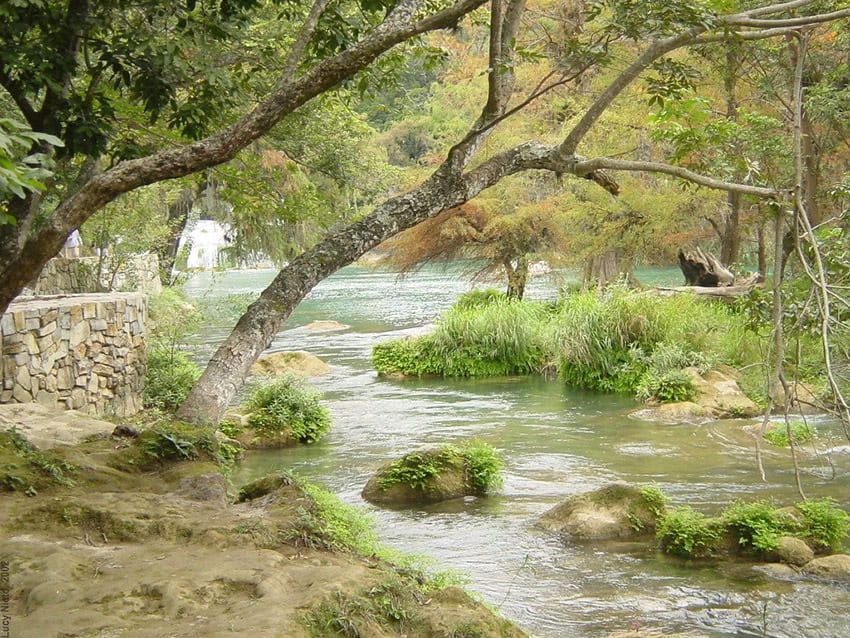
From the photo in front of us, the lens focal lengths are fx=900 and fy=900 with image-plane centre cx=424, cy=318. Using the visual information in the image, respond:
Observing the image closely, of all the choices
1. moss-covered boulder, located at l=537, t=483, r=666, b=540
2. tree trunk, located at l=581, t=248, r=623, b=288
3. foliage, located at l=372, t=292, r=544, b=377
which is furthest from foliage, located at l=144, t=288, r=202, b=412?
tree trunk, located at l=581, t=248, r=623, b=288

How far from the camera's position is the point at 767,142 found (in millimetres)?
14648

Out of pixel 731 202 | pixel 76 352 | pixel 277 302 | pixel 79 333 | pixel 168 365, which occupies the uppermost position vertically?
pixel 731 202

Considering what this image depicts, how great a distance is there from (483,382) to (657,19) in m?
12.2

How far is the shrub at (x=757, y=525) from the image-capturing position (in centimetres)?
744

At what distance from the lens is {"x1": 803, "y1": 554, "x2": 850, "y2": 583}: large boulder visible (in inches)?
272

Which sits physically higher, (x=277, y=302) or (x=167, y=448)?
(x=277, y=302)

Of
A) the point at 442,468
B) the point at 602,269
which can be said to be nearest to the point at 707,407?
the point at 442,468

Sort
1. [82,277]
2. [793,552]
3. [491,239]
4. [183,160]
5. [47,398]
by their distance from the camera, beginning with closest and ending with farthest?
1. [183,160]
2. [793,552]
3. [47,398]
4. [82,277]
5. [491,239]

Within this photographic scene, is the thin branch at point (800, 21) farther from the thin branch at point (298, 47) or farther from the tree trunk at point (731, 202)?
the tree trunk at point (731, 202)

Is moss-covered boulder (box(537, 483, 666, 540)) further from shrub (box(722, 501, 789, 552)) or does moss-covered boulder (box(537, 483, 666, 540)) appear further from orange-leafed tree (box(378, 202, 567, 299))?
orange-leafed tree (box(378, 202, 567, 299))

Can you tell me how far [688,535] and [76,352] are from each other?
24.4ft

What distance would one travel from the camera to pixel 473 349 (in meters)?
18.1

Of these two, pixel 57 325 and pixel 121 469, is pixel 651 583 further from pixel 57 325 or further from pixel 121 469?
pixel 57 325

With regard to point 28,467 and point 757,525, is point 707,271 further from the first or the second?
point 28,467
